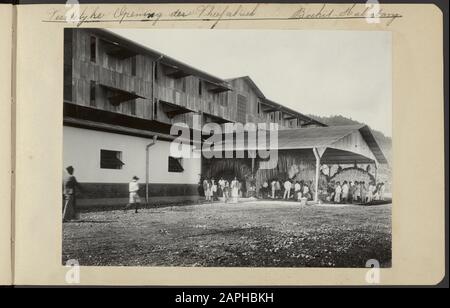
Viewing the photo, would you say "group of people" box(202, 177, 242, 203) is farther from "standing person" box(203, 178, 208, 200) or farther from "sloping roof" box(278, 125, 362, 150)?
"sloping roof" box(278, 125, 362, 150)

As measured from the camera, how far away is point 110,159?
3766 mm

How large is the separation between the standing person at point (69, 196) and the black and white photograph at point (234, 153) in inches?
0.4

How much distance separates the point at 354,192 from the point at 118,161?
236 cm

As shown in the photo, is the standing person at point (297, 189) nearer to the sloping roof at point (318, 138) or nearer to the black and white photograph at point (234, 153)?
the black and white photograph at point (234, 153)

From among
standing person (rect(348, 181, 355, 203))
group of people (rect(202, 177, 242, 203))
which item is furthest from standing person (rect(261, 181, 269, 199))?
standing person (rect(348, 181, 355, 203))

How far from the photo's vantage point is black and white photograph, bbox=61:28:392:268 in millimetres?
3484

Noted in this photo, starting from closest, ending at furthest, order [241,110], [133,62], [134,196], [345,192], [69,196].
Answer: [69,196] → [134,196] → [345,192] → [133,62] → [241,110]

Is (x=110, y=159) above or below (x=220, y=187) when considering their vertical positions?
above

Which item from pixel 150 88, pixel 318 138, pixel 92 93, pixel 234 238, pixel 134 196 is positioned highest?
pixel 150 88

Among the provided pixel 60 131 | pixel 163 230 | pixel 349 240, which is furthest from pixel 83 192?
pixel 349 240

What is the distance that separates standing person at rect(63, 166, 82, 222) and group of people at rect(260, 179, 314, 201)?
1.78m

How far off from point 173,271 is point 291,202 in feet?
4.27

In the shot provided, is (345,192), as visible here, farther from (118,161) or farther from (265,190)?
(118,161)

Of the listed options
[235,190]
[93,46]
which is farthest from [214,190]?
[93,46]
